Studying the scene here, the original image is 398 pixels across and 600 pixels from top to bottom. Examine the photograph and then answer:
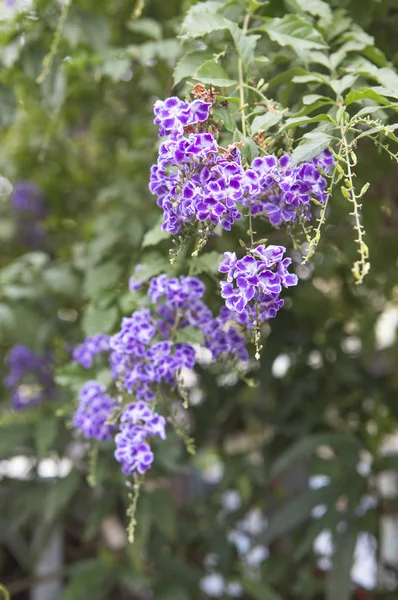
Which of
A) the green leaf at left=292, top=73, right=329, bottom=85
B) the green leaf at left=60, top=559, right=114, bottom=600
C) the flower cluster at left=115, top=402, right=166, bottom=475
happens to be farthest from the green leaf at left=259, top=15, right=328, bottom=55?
the green leaf at left=60, top=559, right=114, bottom=600

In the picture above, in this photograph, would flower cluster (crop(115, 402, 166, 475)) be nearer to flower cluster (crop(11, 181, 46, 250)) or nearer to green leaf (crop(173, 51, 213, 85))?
green leaf (crop(173, 51, 213, 85))

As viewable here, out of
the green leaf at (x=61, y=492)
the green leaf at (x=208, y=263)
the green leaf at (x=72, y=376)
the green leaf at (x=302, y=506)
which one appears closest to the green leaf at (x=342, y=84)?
the green leaf at (x=208, y=263)

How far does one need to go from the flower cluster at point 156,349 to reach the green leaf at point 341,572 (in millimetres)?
723

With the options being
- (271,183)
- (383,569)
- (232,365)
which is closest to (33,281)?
(232,365)

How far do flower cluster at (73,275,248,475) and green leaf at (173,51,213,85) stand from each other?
26cm

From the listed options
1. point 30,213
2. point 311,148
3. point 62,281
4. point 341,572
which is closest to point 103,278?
point 62,281

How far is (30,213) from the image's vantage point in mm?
2039

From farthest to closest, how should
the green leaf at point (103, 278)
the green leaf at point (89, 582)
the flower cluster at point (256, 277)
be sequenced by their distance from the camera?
the green leaf at point (89, 582), the green leaf at point (103, 278), the flower cluster at point (256, 277)

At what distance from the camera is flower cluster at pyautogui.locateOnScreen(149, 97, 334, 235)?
677 millimetres

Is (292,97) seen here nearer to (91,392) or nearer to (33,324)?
(91,392)

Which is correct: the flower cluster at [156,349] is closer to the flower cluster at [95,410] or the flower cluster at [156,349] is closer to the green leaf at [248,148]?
the flower cluster at [95,410]

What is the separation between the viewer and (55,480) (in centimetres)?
155

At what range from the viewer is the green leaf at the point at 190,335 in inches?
33.6

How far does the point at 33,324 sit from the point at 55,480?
14.4 inches
